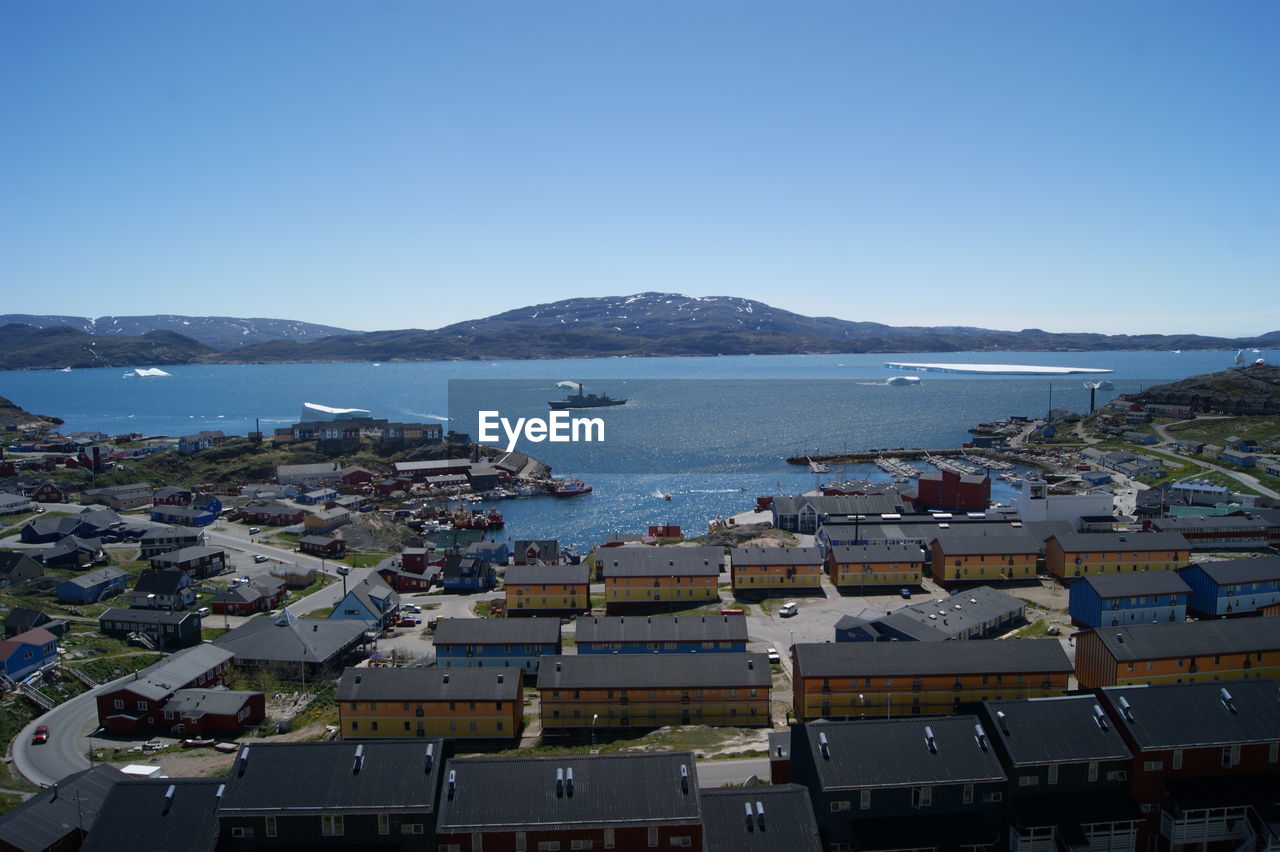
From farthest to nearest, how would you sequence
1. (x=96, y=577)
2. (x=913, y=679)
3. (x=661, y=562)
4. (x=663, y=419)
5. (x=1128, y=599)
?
(x=663, y=419), (x=96, y=577), (x=661, y=562), (x=1128, y=599), (x=913, y=679)

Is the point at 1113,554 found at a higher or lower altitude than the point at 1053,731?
lower

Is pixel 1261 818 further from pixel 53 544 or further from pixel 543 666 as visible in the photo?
pixel 53 544

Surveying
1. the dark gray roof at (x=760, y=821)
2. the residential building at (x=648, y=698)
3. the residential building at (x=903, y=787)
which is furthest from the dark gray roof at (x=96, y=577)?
the residential building at (x=903, y=787)

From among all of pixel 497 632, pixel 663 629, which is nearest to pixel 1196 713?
pixel 663 629

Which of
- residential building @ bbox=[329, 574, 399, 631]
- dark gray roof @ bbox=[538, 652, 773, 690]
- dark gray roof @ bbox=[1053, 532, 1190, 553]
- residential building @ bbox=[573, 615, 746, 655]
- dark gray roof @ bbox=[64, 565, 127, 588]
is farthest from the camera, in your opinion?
dark gray roof @ bbox=[64, 565, 127, 588]

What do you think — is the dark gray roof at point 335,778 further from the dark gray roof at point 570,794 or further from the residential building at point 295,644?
the residential building at point 295,644

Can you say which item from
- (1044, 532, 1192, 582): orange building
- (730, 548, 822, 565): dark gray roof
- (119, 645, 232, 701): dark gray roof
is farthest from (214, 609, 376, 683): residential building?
(1044, 532, 1192, 582): orange building

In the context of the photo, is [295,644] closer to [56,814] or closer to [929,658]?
[56,814]

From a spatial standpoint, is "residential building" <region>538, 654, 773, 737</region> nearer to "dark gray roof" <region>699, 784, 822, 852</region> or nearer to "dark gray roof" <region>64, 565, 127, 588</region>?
"dark gray roof" <region>699, 784, 822, 852</region>
